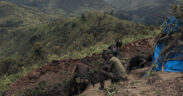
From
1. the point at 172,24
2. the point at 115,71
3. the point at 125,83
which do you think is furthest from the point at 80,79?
the point at 172,24

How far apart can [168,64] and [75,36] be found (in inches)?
2484

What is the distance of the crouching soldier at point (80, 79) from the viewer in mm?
5672

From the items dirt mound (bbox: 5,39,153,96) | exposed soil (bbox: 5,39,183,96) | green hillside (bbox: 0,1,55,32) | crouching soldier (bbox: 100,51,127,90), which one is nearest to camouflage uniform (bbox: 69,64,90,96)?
exposed soil (bbox: 5,39,183,96)

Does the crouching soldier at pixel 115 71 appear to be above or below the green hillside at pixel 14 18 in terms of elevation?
below

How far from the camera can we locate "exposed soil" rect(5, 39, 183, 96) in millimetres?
4453

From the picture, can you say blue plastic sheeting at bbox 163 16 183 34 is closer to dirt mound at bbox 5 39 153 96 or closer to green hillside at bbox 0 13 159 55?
dirt mound at bbox 5 39 153 96

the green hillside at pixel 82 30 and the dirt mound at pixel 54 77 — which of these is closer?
the dirt mound at pixel 54 77

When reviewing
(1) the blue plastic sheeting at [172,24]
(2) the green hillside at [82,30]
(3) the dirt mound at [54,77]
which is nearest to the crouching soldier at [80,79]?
(3) the dirt mound at [54,77]

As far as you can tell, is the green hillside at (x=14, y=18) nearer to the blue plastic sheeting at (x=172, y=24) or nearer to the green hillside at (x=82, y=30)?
the green hillside at (x=82, y=30)

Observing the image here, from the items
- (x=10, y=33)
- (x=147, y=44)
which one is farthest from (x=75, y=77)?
(x=10, y=33)

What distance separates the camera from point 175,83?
4379 mm

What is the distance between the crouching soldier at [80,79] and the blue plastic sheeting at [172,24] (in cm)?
301

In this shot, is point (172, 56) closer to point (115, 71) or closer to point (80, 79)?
point (115, 71)

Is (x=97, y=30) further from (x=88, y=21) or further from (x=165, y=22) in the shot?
(x=165, y=22)
